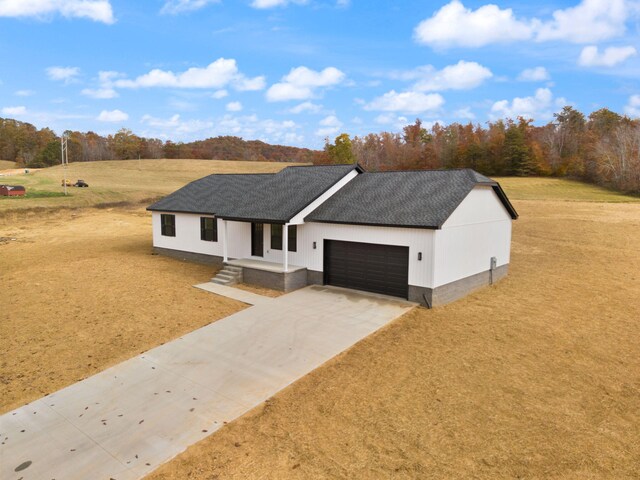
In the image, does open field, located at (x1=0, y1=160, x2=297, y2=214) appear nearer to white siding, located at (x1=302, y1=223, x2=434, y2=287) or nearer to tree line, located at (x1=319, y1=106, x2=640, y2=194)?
tree line, located at (x1=319, y1=106, x2=640, y2=194)

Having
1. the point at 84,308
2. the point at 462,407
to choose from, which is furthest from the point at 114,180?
the point at 462,407

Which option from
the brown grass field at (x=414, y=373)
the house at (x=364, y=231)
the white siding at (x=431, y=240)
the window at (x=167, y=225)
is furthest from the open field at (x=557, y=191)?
the window at (x=167, y=225)

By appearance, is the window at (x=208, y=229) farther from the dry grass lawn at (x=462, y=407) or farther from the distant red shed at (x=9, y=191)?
the distant red shed at (x=9, y=191)

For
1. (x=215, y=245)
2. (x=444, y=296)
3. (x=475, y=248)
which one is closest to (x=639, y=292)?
(x=475, y=248)

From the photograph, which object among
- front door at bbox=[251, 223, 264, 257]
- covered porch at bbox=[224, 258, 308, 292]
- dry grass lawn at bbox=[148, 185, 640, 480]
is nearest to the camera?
dry grass lawn at bbox=[148, 185, 640, 480]

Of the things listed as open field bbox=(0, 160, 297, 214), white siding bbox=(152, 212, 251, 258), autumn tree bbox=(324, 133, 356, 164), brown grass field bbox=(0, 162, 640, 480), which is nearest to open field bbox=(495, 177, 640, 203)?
autumn tree bbox=(324, 133, 356, 164)
